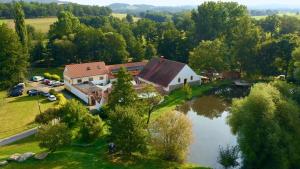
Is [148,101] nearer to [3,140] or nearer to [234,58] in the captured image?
[3,140]

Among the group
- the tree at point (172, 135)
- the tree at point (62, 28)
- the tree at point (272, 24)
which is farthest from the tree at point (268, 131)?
the tree at point (272, 24)

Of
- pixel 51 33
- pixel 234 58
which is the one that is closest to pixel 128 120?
pixel 234 58

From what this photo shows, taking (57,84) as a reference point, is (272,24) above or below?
above

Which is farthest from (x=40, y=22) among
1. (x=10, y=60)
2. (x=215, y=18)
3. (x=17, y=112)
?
(x=17, y=112)

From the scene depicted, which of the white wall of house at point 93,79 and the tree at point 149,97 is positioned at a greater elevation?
the tree at point 149,97

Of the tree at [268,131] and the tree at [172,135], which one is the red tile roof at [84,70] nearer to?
the tree at [172,135]

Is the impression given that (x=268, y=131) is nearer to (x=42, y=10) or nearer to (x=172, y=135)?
(x=172, y=135)
